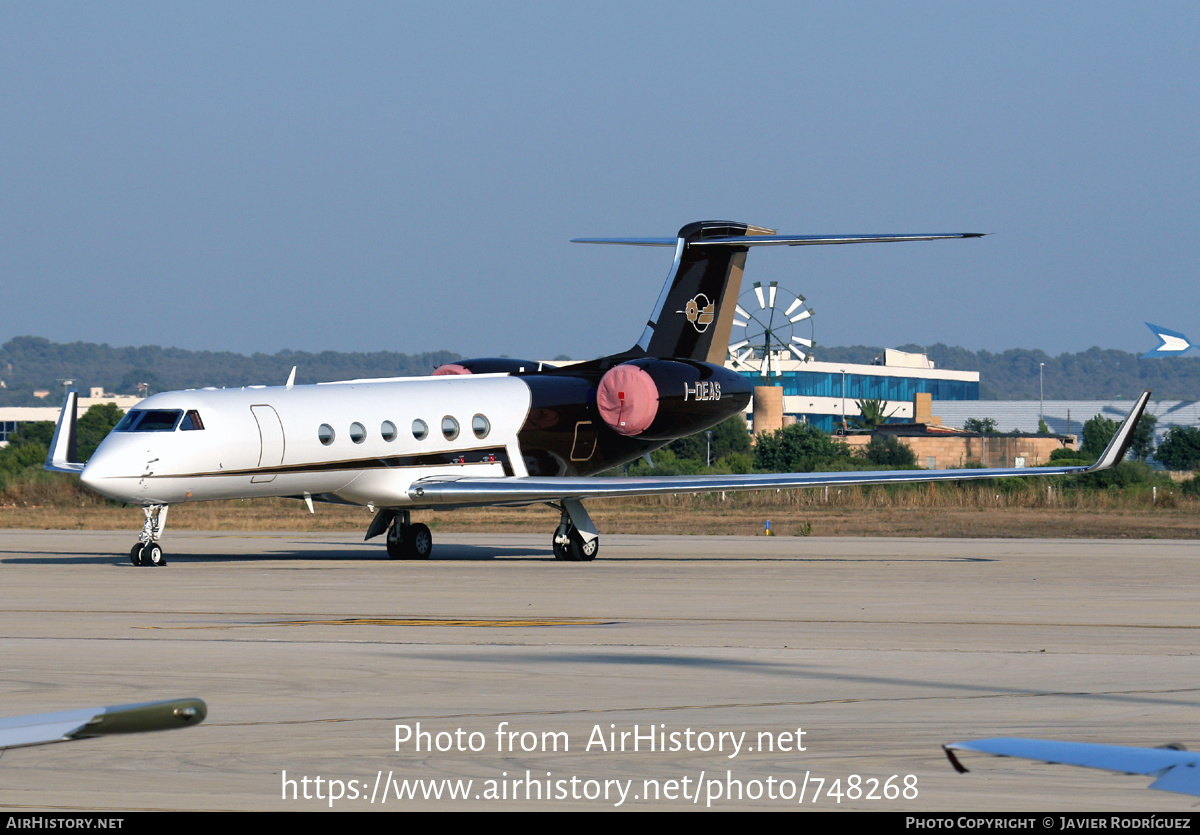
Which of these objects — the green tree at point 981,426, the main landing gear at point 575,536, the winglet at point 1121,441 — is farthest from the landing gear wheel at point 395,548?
the green tree at point 981,426

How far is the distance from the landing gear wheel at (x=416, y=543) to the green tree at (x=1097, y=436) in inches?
2754

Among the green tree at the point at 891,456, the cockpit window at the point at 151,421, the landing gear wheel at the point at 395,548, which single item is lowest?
the landing gear wheel at the point at 395,548

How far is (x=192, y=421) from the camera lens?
977 inches

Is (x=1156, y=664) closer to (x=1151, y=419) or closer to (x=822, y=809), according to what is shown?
(x=822, y=809)

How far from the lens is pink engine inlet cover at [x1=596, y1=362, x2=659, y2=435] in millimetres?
29172

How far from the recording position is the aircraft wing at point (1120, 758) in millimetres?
4055

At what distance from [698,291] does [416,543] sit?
8.44 meters

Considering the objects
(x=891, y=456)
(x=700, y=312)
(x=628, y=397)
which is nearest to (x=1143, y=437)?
(x=891, y=456)

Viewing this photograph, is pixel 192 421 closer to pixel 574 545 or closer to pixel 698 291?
pixel 574 545

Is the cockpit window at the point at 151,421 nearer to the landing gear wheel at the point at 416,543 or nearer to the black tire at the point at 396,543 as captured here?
the black tire at the point at 396,543

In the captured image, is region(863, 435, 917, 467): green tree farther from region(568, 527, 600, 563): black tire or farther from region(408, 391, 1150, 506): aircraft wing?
region(408, 391, 1150, 506): aircraft wing

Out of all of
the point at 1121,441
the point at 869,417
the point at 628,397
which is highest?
the point at 869,417

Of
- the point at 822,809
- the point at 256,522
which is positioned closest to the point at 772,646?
the point at 822,809

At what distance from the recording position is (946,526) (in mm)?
38000
